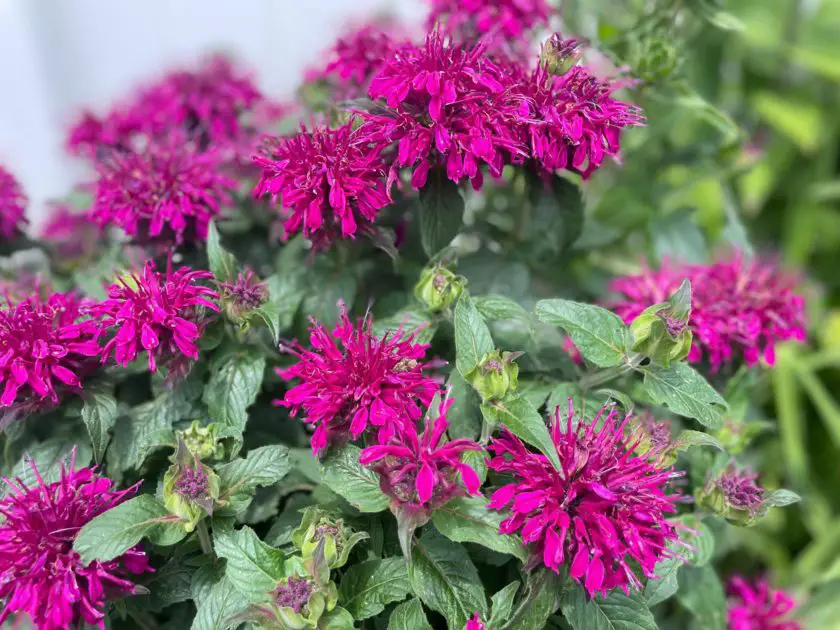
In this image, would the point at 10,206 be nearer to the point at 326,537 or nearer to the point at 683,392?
the point at 326,537

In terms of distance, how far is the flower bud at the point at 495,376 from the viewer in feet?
1.64

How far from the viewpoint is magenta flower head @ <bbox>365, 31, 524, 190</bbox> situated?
0.53 m

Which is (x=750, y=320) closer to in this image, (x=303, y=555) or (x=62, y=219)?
(x=303, y=555)

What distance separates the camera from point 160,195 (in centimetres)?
66

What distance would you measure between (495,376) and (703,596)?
0.35 metres

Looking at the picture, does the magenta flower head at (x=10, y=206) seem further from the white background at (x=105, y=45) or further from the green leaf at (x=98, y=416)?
the white background at (x=105, y=45)

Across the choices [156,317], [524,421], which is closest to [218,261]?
[156,317]

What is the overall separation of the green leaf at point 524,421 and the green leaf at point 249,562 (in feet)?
0.61

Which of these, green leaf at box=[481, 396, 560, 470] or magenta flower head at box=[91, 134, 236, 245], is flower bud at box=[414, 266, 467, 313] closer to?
green leaf at box=[481, 396, 560, 470]

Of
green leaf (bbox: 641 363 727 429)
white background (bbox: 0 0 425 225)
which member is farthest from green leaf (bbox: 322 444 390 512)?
white background (bbox: 0 0 425 225)

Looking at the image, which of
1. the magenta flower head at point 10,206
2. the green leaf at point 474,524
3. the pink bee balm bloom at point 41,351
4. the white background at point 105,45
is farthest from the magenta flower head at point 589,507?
the white background at point 105,45

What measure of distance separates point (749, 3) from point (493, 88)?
1.25 meters

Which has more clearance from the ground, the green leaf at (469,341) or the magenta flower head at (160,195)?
the magenta flower head at (160,195)

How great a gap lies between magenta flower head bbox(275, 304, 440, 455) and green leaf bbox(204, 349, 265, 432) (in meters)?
0.06
